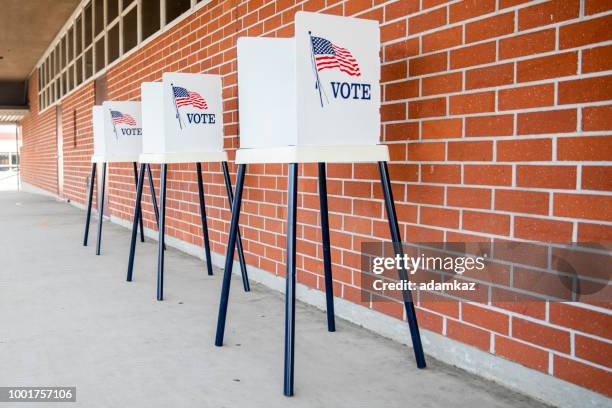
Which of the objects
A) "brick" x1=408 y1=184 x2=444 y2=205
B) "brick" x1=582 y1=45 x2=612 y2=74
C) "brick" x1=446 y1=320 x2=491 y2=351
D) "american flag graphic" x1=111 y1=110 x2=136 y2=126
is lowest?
"brick" x1=446 y1=320 x2=491 y2=351

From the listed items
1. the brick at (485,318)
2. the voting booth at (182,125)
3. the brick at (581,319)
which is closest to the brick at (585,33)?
the brick at (581,319)

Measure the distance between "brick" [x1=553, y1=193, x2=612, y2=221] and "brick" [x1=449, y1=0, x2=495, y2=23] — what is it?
27.5 inches

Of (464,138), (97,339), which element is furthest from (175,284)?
(464,138)

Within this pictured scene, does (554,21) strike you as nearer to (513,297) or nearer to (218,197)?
(513,297)

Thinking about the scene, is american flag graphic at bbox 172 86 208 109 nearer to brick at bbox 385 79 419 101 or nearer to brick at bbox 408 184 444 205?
brick at bbox 385 79 419 101

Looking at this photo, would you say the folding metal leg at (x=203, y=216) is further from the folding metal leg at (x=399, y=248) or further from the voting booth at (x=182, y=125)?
the folding metal leg at (x=399, y=248)

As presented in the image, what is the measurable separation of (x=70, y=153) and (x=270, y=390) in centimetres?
950

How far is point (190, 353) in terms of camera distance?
2303 millimetres

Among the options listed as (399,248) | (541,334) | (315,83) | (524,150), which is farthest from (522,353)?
(315,83)

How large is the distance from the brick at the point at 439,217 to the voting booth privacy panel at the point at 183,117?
4.99ft

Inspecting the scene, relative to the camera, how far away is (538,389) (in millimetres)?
1825

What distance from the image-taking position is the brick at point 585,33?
5.31ft

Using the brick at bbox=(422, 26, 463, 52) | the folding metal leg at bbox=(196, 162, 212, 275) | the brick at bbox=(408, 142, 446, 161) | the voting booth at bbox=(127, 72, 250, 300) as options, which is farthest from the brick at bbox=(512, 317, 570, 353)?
the folding metal leg at bbox=(196, 162, 212, 275)

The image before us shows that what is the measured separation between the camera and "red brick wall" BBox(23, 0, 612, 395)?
1674 mm
